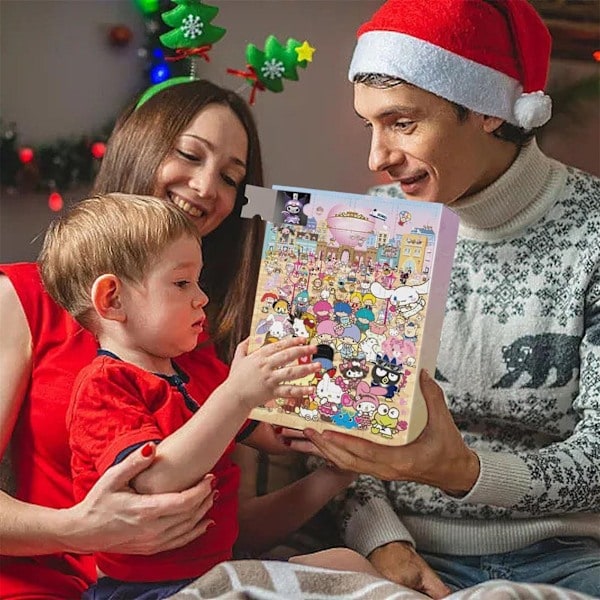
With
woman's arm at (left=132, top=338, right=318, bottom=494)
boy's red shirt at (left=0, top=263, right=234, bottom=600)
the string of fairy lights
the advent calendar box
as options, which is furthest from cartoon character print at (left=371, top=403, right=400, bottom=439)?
the string of fairy lights

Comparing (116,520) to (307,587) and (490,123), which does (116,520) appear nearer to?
(307,587)

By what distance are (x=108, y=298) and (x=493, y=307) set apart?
0.55 meters

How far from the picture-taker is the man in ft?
3.76

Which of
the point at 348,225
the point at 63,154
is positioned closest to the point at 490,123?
the point at 348,225

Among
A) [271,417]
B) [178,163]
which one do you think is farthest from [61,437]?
[178,163]

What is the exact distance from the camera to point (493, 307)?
1265 mm

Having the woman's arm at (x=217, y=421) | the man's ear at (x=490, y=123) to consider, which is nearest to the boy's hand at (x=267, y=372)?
the woman's arm at (x=217, y=421)

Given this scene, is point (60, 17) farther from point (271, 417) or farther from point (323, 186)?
point (271, 417)

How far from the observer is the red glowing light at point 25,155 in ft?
6.03

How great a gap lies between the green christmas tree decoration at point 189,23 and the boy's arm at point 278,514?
0.60m

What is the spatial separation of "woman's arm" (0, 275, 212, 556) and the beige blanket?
62mm

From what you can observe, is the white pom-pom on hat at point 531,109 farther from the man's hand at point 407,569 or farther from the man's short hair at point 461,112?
the man's hand at point 407,569

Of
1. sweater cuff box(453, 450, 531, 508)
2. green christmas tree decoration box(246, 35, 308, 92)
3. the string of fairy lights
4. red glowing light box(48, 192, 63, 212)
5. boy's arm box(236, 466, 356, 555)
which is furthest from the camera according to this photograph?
the string of fairy lights

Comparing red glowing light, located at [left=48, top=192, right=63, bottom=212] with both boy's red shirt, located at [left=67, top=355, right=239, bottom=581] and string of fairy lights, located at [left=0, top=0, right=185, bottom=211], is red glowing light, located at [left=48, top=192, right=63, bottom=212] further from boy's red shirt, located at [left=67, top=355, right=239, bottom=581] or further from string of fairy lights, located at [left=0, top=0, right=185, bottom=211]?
boy's red shirt, located at [left=67, top=355, right=239, bottom=581]
